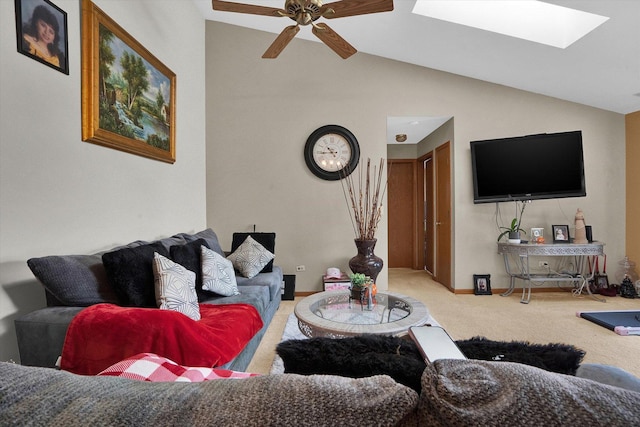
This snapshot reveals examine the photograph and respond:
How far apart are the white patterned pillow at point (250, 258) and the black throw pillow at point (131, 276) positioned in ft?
3.90

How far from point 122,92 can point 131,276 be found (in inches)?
58.2

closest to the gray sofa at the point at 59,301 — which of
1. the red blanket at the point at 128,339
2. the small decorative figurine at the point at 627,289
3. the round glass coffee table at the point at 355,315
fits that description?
Answer: the red blanket at the point at 128,339

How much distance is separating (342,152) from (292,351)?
3672mm

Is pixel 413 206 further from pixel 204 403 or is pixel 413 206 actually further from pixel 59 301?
pixel 204 403

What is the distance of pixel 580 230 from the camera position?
3.86m

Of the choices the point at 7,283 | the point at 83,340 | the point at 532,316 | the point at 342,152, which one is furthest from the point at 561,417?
the point at 342,152

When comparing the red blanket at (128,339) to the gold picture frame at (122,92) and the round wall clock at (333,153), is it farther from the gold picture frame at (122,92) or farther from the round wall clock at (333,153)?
the round wall clock at (333,153)

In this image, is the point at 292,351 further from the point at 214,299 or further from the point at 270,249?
the point at 270,249

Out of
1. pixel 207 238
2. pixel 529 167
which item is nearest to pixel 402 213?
pixel 529 167

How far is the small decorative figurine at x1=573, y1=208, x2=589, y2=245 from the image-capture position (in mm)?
3842

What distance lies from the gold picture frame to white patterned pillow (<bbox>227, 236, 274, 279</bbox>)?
114 centimetres

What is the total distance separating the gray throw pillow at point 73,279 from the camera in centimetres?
158

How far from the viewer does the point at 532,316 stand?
10.8 ft

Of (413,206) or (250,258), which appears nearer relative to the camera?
(250,258)
